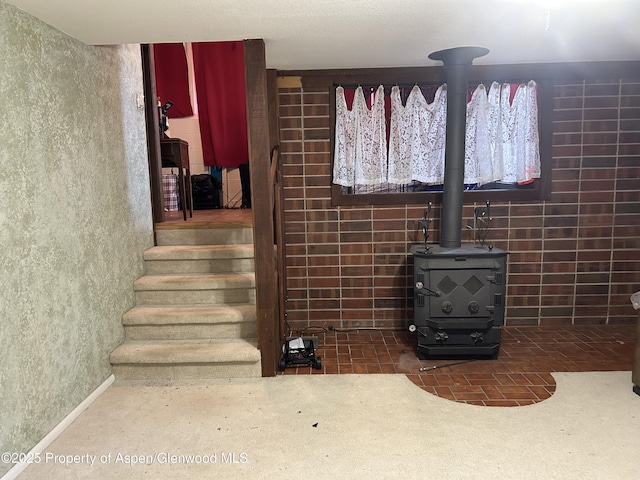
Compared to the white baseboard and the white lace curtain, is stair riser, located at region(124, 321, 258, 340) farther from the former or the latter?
the white lace curtain

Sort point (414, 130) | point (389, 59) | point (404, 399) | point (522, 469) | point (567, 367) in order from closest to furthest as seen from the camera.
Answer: point (522, 469), point (404, 399), point (567, 367), point (389, 59), point (414, 130)

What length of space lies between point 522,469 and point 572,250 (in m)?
2.37

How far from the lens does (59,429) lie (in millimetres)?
2252

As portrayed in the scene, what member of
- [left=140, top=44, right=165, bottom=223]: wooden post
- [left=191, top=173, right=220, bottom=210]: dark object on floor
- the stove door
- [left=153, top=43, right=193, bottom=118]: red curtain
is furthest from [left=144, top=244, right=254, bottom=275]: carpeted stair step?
[left=153, top=43, right=193, bottom=118]: red curtain

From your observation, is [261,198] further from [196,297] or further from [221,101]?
[221,101]

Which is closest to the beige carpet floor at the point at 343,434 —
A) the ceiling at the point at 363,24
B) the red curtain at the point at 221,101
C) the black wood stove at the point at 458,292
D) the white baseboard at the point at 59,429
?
the white baseboard at the point at 59,429

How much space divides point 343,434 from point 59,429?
1473mm

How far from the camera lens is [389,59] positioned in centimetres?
322

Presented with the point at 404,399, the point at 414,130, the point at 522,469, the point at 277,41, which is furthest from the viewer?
the point at 414,130

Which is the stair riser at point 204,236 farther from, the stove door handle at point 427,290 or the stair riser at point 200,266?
the stove door handle at point 427,290

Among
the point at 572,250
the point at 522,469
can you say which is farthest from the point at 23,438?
the point at 572,250

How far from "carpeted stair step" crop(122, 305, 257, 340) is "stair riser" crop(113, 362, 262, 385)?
24 centimetres

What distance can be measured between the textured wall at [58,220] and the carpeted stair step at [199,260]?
9.1 inches

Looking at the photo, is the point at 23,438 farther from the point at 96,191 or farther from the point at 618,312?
the point at 618,312
